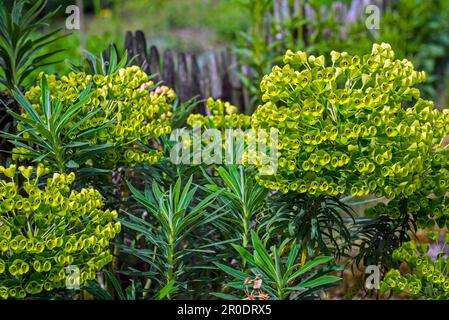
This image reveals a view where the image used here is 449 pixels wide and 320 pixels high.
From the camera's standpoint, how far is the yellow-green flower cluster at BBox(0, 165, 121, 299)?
75.7 inches

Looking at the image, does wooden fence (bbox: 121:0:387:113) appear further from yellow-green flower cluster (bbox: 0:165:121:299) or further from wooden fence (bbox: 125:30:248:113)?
yellow-green flower cluster (bbox: 0:165:121:299)

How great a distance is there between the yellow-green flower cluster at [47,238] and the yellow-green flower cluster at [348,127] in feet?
1.88

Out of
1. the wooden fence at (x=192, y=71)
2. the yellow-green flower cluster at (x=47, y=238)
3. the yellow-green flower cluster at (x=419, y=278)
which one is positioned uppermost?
the wooden fence at (x=192, y=71)

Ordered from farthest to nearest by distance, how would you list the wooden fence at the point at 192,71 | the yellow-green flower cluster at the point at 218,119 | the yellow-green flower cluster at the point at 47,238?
the wooden fence at the point at 192,71
the yellow-green flower cluster at the point at 218,119
the yellow-green flower cluster at the point at 47,238

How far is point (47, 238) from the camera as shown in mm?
1947

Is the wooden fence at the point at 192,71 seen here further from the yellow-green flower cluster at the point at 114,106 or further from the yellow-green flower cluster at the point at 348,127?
the yellow-green flower cluster at the point at 348,127

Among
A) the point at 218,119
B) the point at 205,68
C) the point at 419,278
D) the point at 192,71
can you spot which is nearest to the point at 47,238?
the point at 218,119

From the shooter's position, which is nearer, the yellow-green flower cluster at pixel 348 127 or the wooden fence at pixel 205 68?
the yellow-green flower cluster at pixel 348 127

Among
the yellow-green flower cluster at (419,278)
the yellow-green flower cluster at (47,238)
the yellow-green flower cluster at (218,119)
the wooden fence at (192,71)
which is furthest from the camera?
the wooden fence at (192,71)

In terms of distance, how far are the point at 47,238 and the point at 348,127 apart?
100 centimetres

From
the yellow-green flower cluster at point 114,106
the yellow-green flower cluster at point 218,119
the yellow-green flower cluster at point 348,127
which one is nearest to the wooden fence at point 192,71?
the yellow-green flower cluster at point 218,119

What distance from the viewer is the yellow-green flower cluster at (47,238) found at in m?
1.92

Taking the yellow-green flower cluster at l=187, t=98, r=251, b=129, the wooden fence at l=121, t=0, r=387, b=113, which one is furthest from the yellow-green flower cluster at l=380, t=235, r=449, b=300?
the wooden fence at l=121, t=0, r=387, b=113

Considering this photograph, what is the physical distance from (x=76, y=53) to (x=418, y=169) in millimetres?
4344
